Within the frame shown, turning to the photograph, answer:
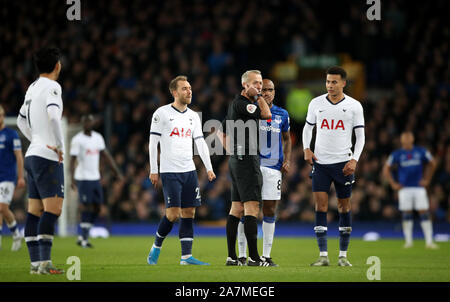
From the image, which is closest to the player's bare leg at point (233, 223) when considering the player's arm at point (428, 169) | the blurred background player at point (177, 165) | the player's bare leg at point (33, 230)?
the blurred background player at point (177, 165)

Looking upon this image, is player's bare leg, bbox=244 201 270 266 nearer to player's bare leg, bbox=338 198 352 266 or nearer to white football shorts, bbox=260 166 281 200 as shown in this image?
white football shorts, bbox=260 166 281 200

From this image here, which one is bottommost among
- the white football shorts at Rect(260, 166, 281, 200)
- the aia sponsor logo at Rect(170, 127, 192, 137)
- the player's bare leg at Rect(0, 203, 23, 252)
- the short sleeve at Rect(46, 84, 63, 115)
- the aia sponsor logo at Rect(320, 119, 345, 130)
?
the player's bare leg at Rect(0, 203, 23, 252)

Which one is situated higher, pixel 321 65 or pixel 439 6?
pixel 439 6

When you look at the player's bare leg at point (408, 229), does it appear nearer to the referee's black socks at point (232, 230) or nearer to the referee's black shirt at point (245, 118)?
the referee's black socks at point (232, 230)

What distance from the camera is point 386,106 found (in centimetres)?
2223

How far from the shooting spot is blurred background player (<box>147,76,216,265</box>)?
380 inches

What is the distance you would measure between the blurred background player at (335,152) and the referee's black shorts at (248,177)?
0.81m

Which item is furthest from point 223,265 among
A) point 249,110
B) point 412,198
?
point 412,198

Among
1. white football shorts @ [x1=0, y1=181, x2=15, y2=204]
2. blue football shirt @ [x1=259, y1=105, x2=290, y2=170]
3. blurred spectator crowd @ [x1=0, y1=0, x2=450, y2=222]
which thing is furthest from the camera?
blurred spectator crowd @ [x1=0, y1=0, x2=450, y2=222]

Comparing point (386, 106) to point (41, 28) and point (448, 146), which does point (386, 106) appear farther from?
point (41, 28)

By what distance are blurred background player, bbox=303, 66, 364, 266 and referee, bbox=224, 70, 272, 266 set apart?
853 mm

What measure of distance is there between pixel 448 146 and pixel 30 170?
14243mm

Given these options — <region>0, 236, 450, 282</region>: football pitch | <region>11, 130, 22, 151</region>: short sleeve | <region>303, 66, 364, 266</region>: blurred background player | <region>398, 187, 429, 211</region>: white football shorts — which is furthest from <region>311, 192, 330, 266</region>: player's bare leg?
<region>398, 187, 429, 211</region>: white football shorts
